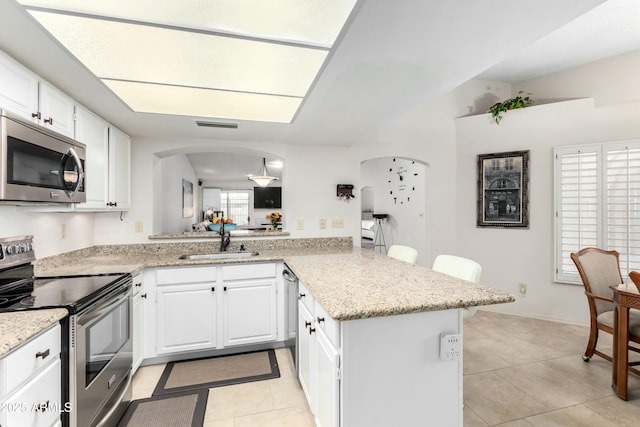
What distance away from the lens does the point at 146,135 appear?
2908 mm

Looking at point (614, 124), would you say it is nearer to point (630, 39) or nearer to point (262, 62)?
point (630, 39)

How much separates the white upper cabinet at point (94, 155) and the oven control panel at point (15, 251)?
348 millimetres

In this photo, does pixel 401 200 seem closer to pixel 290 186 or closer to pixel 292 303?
pixel 290 186

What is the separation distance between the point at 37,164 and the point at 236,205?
767 centimetres

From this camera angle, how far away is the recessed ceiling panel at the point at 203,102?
1925 mm

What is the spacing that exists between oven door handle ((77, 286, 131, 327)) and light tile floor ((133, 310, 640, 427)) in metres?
0.79

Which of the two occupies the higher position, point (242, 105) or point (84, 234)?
point (242, 105)

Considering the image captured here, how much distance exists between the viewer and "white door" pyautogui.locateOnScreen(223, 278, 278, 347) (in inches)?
101

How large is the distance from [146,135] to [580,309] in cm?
507

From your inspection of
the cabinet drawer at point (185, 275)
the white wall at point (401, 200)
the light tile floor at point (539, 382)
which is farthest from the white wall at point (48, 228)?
the white wall at point (401, 200)

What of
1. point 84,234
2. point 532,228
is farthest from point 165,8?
point 532,228

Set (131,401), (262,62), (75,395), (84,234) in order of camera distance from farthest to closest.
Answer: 1. (84,234)
2. (131,401)
3. (262,62)
4. (75,395)

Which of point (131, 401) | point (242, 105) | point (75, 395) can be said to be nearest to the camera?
point (75, 395)

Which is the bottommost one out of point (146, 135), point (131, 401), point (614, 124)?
point (131, 401)
